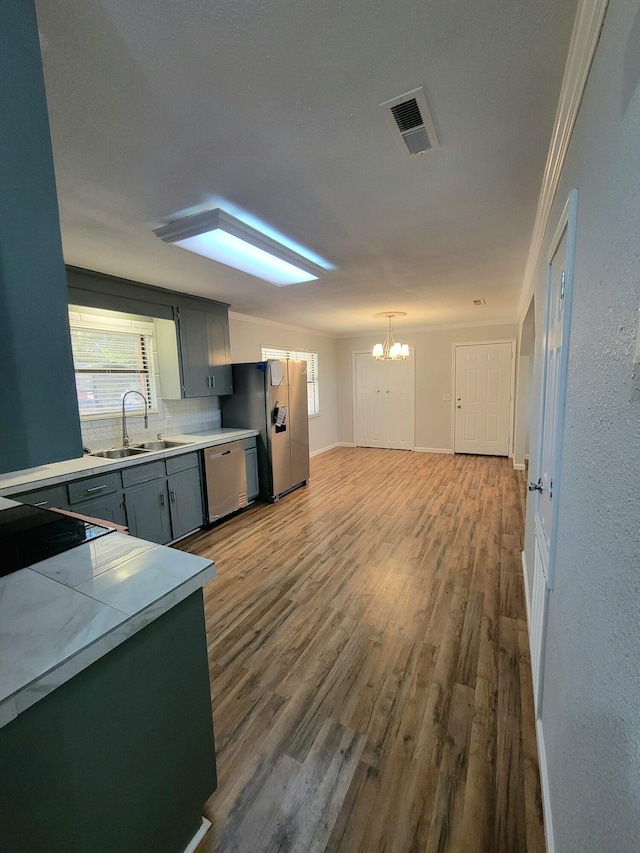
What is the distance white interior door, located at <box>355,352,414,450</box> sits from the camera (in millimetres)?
6887

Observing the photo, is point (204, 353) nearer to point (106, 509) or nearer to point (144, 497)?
point (144, 497)

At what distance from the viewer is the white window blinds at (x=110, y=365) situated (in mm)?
3098

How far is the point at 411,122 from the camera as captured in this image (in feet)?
4.25

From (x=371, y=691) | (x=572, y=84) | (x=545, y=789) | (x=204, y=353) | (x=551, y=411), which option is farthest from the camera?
A: (x=204, y=353)

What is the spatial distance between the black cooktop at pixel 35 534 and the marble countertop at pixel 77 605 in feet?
0.22

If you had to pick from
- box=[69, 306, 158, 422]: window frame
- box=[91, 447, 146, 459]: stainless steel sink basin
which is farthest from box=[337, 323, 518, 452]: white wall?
box=[91, 447, 146, 459]: stainless steel sink basin

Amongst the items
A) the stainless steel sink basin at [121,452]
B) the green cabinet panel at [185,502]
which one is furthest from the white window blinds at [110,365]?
the green cabinet panel at [185,502]

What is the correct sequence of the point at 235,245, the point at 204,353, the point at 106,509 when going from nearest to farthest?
1. the point at 235,245
2. the point at 106,509
3. the point at 204,353

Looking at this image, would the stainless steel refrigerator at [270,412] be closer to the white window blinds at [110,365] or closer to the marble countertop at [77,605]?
the white window blinds at [110,365]

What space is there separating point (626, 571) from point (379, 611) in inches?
76.3

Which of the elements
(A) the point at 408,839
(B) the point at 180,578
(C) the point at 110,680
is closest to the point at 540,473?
(A) the point at 408,839

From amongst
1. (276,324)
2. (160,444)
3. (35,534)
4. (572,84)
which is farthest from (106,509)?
(276,324)

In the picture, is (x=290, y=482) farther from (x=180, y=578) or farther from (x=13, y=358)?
(x=13, y=358)

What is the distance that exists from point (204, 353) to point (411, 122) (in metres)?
3.15
